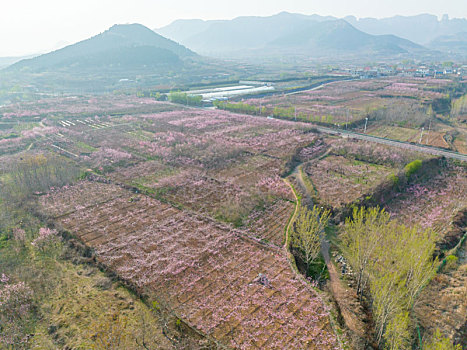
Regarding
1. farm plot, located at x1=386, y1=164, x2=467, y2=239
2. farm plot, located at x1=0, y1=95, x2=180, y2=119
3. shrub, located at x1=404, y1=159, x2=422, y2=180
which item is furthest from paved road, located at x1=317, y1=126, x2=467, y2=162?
farm plot, located at x1=0, y1=95, x2=180, y2=119

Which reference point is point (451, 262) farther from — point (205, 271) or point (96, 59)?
point (96, 59)

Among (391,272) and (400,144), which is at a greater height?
(391,272)

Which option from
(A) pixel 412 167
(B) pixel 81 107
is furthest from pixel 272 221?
(B) pixel 81 107

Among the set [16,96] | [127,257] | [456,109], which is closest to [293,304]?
[127,257]

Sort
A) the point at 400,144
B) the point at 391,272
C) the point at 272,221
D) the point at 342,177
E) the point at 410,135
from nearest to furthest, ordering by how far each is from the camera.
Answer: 1. the point at 391,272
2. the point at 272,221
3. the point at 342,177
4. the point at 400,144
5. the point at 410,135

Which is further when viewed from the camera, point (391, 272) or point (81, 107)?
point (81, 107)

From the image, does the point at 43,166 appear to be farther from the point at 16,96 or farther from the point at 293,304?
the point at 16,96

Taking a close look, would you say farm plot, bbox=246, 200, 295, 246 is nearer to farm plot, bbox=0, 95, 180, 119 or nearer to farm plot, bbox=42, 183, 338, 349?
farm plot, bbox=42, 183, 338, 349
